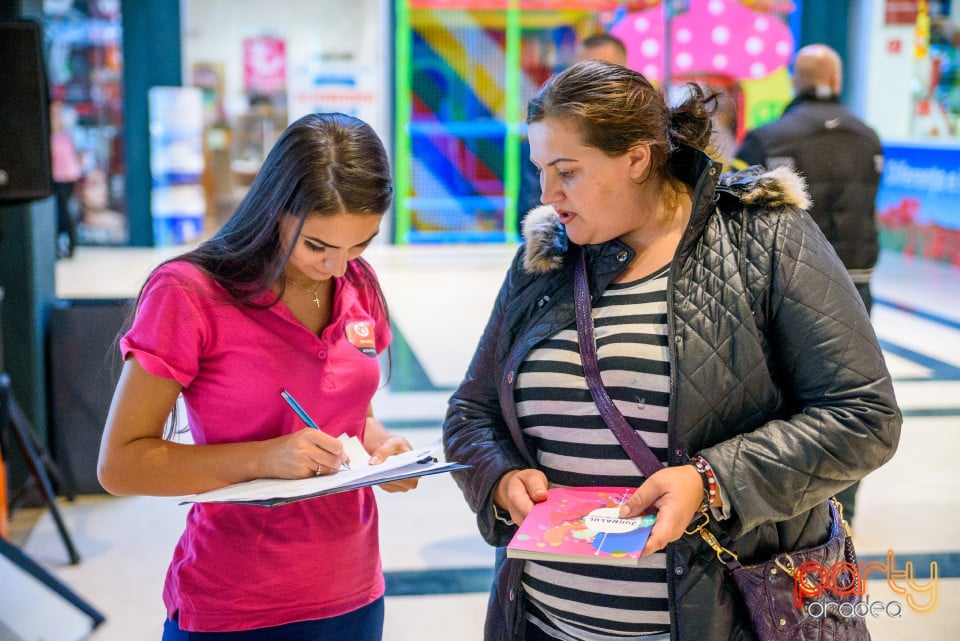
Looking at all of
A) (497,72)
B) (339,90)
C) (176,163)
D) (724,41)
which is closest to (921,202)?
(724,41)

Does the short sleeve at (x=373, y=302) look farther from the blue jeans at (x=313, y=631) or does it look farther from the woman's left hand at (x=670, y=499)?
the woman's left hand at (x=670, y=499)

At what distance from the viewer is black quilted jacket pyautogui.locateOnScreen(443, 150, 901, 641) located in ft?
4.83

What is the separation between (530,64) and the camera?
1248 cm

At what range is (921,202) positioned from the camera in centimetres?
1117

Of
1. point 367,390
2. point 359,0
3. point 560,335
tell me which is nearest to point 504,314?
point 560,335

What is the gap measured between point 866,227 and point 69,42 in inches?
386

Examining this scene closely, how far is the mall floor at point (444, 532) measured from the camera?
11.3 ft

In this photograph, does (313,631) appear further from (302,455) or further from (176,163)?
(176,163)

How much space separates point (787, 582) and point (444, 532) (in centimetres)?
278

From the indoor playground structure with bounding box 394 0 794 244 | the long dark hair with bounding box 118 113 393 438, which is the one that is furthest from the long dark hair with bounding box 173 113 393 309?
the indoor playground structure with bounding box 394 0 794 244

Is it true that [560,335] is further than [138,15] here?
No

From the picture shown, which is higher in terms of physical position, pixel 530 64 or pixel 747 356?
pixel 530 64

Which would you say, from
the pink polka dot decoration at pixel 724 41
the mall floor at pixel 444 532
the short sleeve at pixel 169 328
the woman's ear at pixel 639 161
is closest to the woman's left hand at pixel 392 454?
the short sleeve at pixel 169 328

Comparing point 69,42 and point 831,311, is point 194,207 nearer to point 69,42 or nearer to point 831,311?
point 69,42
